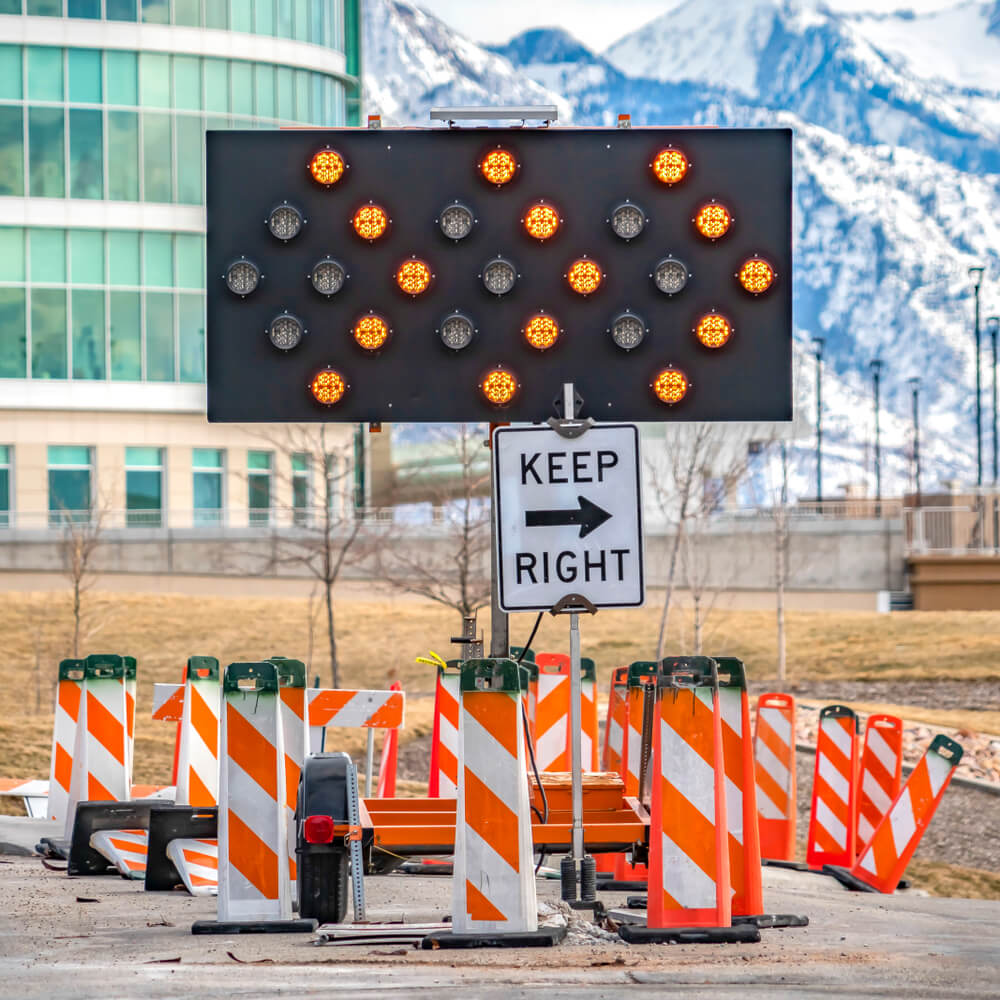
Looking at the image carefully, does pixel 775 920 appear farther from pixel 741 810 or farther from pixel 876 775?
pixel 876 775

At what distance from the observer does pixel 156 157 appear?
5741 centimetres

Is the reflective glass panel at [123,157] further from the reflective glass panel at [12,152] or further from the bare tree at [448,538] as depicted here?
the bare tree at [448,538]

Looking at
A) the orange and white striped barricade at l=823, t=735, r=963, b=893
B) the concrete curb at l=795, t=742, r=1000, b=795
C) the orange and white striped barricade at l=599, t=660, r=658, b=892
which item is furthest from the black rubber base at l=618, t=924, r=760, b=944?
the concrete curb at l=795, t=742, r=1000, b=795

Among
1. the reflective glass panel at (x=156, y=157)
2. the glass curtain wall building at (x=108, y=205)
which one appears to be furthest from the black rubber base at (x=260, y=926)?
the reflective glass panel at (x=156, y=157)

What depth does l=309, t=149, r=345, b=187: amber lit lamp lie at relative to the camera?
9.29 m

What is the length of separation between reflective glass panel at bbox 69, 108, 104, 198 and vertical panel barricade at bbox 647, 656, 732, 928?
51710 millimetres

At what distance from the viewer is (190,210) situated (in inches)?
2290

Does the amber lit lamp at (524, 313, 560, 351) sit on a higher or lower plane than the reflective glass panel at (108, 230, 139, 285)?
lower

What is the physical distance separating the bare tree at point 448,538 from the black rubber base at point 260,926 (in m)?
18.8

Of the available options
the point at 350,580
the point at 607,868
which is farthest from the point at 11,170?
the point at 607,868

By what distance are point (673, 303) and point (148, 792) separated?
296 inches

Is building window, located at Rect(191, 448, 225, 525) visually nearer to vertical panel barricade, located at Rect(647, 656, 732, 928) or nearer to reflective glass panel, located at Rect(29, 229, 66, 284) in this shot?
reflective glass panel, located at Rect(29, 229, 66, 284)

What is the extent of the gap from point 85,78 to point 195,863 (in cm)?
5043

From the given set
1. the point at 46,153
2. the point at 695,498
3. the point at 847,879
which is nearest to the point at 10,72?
the point at 46,153
